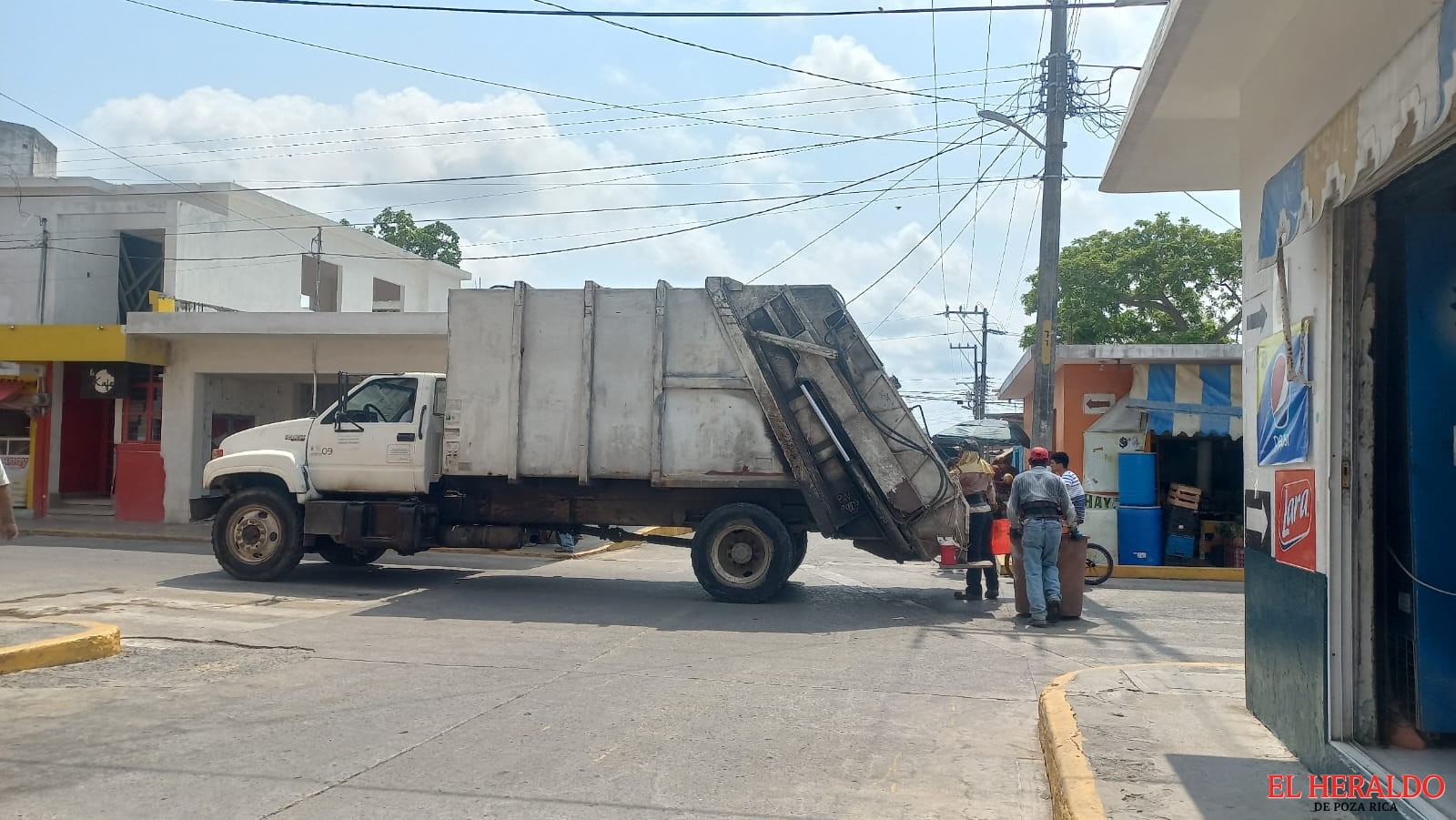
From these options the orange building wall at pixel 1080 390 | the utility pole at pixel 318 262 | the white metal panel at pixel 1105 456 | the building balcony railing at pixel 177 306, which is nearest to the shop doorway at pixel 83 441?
the building balcony railing at pixel 177 306

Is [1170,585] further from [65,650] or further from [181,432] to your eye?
[181,432]

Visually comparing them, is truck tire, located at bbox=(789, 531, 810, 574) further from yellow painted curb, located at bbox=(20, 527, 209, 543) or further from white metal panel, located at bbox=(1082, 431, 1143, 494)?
yellow painted curb, located at bbox=(20, 527, 209, 543)

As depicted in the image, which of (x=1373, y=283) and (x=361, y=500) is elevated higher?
(x=1373, y=283)

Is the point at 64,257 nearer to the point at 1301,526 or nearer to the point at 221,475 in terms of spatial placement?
the point at 221,475

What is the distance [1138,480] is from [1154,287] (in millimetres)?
→ 20311

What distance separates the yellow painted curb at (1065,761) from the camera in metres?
4.43

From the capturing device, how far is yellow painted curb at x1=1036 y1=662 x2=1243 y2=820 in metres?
4.43

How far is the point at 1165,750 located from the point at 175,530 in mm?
17792

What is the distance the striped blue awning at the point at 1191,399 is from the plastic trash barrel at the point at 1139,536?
180 cm

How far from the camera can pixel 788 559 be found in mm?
10875

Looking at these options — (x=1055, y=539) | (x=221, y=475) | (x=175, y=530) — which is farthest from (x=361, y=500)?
(x=175, y=530)

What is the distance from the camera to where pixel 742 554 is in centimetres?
1103

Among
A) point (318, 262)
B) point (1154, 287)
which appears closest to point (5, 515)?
point (318, 262)

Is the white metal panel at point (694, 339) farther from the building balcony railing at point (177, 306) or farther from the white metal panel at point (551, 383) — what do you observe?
the building balcony railing at point (177, 306)
